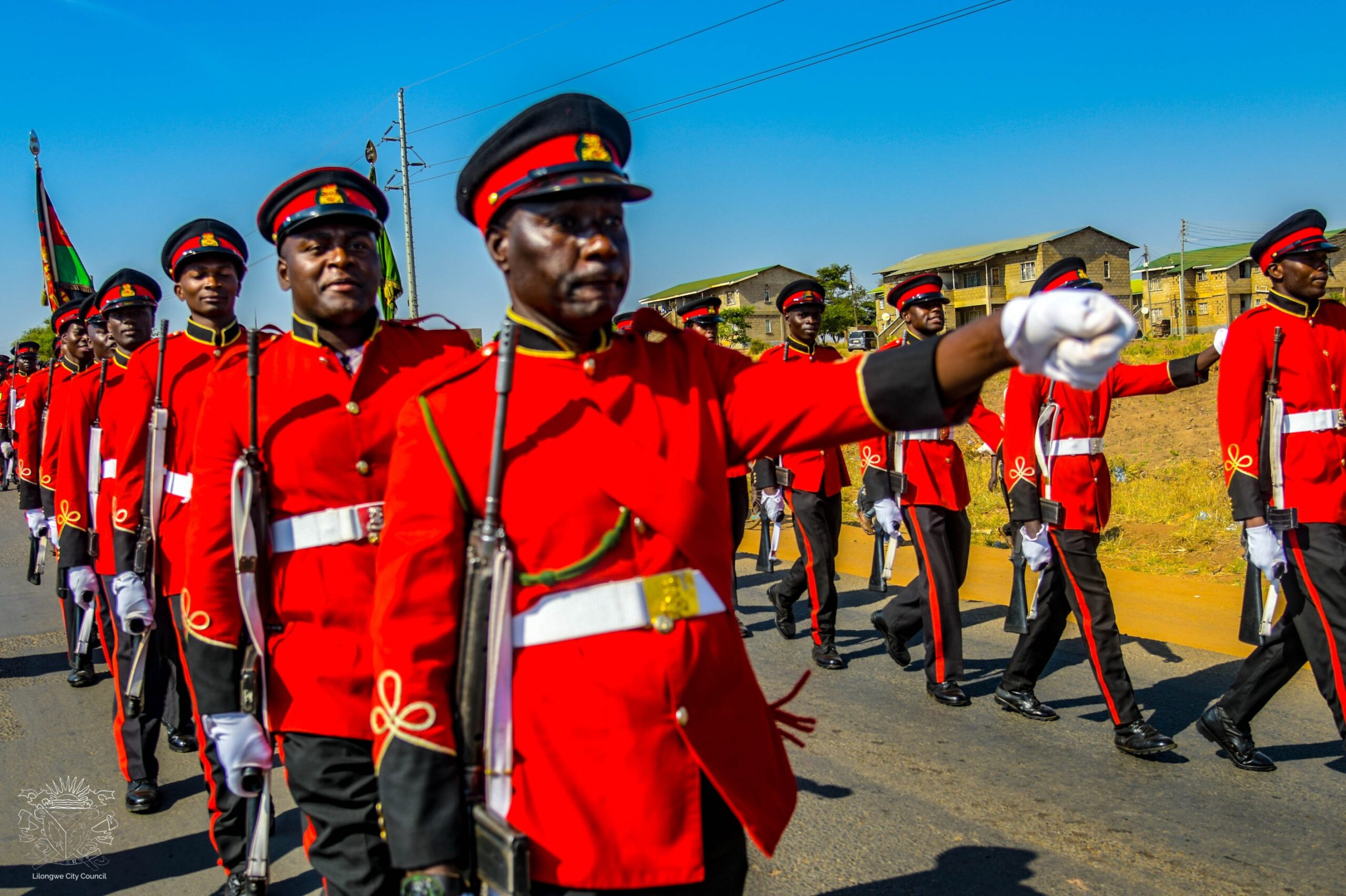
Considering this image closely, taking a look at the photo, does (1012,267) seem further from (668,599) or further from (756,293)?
(668,599)

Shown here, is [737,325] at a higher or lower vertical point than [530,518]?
higher

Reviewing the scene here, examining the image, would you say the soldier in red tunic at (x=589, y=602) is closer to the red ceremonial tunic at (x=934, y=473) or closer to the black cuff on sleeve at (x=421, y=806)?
the black cuff on sleeve at (x=421, y=806)

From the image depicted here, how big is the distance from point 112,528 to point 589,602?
430 cm

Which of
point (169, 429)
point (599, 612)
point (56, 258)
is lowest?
point (599, 612)

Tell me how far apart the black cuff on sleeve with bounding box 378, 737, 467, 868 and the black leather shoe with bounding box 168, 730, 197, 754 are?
4881 millimetres

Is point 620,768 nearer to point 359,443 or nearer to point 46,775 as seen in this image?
point 359,443

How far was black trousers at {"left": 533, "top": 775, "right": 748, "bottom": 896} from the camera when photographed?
2125mm

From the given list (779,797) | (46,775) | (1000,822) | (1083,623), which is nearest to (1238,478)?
(1083,623)

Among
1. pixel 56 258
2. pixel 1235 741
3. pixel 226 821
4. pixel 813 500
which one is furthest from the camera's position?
pixel 56 258

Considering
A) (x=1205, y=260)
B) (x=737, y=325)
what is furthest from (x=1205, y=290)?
(x=737, y=325)

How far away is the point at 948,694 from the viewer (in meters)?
6.59

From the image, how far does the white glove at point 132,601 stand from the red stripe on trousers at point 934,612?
4194 mm

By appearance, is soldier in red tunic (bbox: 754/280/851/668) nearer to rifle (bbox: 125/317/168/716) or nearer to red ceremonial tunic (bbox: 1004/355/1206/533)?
red ceremonial tunic (bbox: 1004/355/1206/533)

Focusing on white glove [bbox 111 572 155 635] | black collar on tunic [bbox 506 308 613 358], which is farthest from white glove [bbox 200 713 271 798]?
white glove [bbox 111 572 155 635]
